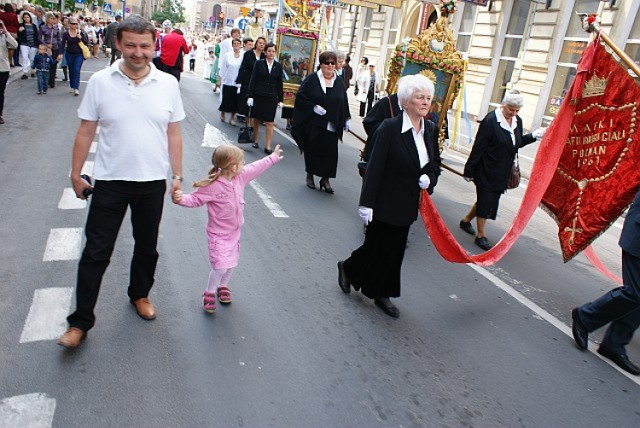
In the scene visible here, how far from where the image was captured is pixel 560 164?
471 cm

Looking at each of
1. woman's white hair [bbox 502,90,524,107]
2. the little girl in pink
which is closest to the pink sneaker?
the little girl in pink

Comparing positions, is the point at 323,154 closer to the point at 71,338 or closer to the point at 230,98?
the point at 71,338

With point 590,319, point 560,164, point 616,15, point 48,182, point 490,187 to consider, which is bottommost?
point 48,182

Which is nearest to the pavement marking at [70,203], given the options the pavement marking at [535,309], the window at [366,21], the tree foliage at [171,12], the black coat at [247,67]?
the pavement marking at [535,309]

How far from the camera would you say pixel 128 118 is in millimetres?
3156

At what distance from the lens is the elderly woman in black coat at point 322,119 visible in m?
7.66

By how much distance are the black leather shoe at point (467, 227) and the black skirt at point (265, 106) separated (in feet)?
14.8

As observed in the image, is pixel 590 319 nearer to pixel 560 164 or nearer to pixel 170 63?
pixel 560 164

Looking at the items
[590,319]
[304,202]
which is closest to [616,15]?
[304,202]

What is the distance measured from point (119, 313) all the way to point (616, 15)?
16.4 m

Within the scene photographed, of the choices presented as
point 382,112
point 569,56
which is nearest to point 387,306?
point 382,112

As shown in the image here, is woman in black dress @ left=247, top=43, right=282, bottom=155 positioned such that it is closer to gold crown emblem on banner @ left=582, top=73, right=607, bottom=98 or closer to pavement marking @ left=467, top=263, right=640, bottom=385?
pavement marking @ left=467, top=263, right=640, bottom=385

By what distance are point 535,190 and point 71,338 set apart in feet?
12.4

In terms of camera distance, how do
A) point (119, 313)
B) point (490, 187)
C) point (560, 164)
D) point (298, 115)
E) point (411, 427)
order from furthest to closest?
point (298, 115) → point (490, 187) → point (560, 164) → point (119, 313) → point (411, 427)
